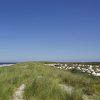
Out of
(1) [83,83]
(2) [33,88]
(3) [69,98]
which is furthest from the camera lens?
(1) [83,83]

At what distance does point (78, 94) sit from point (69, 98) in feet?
1.65

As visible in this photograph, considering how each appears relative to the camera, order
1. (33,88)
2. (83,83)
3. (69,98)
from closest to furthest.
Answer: (69,98) → (33,88) → (83,83)

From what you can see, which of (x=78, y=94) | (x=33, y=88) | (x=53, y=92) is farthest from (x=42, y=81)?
(x=78, y=94)

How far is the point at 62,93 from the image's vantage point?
12.2m

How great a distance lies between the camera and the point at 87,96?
13.0 metres

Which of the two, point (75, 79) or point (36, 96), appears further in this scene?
point (75, 79)

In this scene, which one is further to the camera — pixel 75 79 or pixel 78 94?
pixel 75 79

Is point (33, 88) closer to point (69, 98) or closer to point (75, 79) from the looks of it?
point (69, 98)

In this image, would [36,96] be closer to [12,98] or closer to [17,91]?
[12,98]

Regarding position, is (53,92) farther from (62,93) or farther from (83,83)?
(83,83)

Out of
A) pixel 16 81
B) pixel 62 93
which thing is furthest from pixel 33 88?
pixel 16 81

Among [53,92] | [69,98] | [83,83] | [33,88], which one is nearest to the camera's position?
[69,98]

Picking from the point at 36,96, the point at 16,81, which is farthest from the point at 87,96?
the point at 16,81

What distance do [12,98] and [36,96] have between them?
109cm
